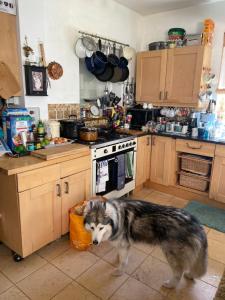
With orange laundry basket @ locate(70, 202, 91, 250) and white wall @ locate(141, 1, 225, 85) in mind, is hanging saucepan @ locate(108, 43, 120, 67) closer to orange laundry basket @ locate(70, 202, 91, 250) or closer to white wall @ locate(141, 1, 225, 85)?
white wall @ locate(141, 1, 225, 85)

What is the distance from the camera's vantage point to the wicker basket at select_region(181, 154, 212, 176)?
2959 millimetres

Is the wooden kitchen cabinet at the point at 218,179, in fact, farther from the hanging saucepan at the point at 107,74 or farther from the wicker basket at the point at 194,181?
the hanging saucepan at the point at 107,74

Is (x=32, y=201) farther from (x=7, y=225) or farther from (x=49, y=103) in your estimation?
(x=49, y=103)

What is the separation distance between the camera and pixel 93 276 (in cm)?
186

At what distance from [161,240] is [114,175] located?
1.21 m

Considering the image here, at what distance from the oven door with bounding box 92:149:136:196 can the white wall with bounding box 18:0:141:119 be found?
85 cm

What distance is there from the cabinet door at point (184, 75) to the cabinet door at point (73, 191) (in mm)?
1774

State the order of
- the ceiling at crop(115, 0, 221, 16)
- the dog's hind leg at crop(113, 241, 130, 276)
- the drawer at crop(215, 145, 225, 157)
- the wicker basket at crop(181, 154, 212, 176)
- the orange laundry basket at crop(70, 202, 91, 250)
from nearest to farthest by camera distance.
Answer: the dog's hind leg at crop(113, 241, 130, 276) < the orange laundry basket at crop(70, 202, 91, 250) < the drawer at crop(215, 145, 225, 157) < the wicker basket at crop(181, 154, 212, 176) < the ceiling at crop(115, 0, 221, 16)

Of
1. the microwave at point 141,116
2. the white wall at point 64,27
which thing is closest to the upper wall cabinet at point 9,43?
the white wall at point 64,27

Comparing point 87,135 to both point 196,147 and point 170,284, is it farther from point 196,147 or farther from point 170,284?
point 170,284

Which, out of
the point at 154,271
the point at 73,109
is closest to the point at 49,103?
the point at 73,109

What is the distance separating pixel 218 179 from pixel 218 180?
1cm

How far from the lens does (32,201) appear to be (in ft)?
6.09

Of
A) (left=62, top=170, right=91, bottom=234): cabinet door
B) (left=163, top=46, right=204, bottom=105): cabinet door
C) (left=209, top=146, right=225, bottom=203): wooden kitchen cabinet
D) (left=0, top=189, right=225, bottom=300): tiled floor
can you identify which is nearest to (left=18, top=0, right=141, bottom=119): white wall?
(left=62, top=170, right=91, bottom=234): cabinet door
